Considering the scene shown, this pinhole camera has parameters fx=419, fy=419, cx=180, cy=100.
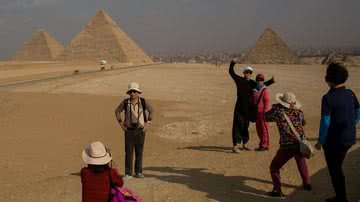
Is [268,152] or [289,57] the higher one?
[268,152]

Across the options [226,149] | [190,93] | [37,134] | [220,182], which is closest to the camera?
[220,182]

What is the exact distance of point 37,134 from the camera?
392 inches

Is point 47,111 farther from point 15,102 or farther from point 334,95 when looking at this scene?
point 334,95

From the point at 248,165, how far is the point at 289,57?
93378 mm

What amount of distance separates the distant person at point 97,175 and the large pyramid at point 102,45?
305 ft

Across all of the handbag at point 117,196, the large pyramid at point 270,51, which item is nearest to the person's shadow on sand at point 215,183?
the handbag at point 117,196

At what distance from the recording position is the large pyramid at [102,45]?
98438mm

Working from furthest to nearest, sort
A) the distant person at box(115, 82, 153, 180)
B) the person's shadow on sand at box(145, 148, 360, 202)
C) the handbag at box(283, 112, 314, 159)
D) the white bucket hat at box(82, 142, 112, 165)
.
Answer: the distant person at box(115, 82, 153, 180) < the person's shadow on sand at box(145, 148, 360, 202) < the handbag at box(283, 112, 314, 159) < the white bucket hat at box(82, 142, 112, 165)

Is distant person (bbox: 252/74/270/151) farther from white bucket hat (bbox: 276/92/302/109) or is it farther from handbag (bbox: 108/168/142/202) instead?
handbag (bbox: 108/168/142/202)

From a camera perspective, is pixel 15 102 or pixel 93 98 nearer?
pixel 15 102

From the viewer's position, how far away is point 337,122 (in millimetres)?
4188

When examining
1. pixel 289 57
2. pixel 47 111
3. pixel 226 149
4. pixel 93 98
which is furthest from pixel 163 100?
pixel 289 57

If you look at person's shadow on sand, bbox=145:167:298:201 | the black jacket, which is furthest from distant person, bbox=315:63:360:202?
the black jacket

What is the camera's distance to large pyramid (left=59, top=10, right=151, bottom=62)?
98.4m
